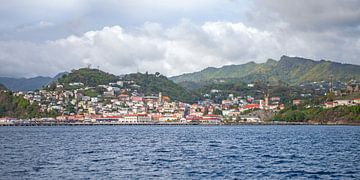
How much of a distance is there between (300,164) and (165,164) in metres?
11.6

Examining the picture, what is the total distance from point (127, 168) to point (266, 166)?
11607 millimetres

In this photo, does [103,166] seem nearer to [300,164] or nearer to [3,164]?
[3,164]

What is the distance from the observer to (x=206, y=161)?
48.1 meters

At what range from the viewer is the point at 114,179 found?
35.9 metres

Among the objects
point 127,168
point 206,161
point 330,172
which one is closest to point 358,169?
point 330,172

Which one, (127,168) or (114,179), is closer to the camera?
(114,179)

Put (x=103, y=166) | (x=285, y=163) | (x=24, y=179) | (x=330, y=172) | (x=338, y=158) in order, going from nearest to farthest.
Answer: (x=24, y=179) < (x=330, y=172) < (x=103, y=166) < (x=285, y=163) < (x=338, y=158)

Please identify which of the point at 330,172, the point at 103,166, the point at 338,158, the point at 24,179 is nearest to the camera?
the point at 24,179

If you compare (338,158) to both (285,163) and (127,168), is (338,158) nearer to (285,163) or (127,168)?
(285,163)

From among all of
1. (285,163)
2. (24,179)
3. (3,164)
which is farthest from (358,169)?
(3,164)

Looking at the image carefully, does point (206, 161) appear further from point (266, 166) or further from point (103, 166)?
point (103, 166)

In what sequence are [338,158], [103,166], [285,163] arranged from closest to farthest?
1. [103,166]
2. [285,163]
3. [338,158]

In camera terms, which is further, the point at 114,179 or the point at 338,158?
the point at 338,158

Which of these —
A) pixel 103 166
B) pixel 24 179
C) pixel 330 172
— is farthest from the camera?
pixel 103 166
